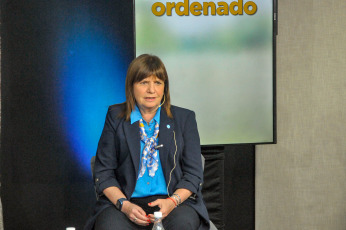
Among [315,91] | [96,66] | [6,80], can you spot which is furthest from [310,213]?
[6,80]

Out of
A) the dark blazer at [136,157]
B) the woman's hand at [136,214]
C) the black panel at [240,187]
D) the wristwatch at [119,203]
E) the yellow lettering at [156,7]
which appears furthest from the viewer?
the black panel at [240,187]

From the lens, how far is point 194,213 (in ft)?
9.16

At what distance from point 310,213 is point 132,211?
6.89 ft

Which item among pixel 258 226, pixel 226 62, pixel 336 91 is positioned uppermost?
pixel 226 62

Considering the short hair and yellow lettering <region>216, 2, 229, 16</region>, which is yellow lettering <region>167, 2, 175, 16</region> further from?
the short hair

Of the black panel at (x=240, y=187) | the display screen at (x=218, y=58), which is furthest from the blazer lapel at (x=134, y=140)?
the black panel at (x=240, y=187)

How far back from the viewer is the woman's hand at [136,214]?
262 cm

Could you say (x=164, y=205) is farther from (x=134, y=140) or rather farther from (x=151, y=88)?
(x=151, y=88)

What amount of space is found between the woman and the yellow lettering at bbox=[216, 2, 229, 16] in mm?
822

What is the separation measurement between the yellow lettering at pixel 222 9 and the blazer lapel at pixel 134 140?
1.08 m

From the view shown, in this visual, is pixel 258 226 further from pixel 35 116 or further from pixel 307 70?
pixel 35 116

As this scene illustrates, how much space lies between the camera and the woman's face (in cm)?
286

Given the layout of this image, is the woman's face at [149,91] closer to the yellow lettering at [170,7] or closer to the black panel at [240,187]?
the yellow lettering at [170,7]

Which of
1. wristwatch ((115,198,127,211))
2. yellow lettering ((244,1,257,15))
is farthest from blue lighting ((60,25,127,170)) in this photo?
wristwatch ((115,198,127,211))
